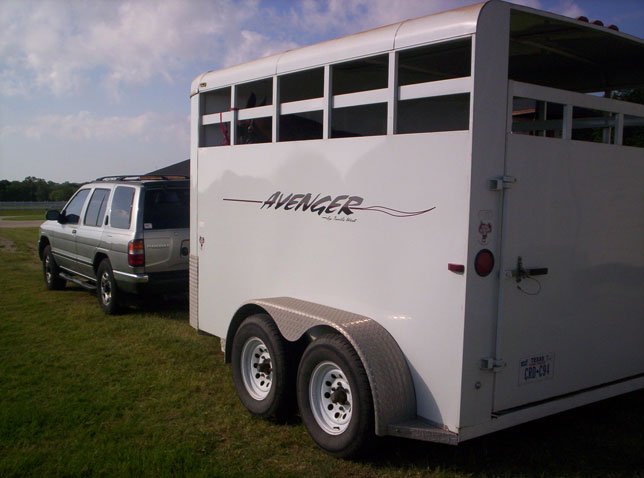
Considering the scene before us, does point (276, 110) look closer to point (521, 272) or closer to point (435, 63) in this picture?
point (435, 63)

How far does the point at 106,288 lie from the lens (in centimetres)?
923

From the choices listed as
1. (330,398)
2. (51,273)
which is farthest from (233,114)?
(51,273)

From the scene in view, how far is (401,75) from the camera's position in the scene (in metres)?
5.78

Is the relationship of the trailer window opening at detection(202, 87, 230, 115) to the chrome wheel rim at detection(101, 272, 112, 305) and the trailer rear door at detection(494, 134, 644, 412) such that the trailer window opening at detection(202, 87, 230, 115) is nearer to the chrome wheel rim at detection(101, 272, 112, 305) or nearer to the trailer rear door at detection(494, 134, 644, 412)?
the trailer rear door at detection(494, 134, 644, 412)

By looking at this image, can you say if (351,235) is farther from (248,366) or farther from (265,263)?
(248,366)

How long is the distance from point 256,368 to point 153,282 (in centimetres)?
382

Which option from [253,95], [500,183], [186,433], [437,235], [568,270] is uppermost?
[253,95]

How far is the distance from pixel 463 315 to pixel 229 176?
3.00m

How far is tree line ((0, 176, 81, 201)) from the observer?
54725 millimetres

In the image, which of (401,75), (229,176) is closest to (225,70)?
(229,176)

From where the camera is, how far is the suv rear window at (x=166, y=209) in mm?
8758

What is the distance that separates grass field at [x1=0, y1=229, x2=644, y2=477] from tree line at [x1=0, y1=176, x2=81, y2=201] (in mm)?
49805

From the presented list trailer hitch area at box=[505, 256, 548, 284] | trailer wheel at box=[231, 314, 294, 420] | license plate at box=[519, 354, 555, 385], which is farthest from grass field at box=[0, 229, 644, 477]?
trailer hitch area at box=[505, 256, 548, 284]

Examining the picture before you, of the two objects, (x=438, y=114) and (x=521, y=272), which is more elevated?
(x=438, y=114)
